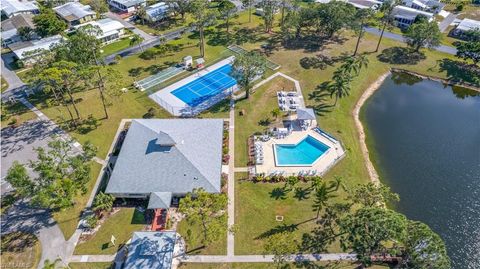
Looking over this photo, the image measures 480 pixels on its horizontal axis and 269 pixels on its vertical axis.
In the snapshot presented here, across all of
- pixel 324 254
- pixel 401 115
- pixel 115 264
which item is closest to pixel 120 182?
pixel 115 264

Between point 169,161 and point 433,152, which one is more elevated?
point 169,161

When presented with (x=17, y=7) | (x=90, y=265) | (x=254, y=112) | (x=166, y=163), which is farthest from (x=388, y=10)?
(x=17, y=7)

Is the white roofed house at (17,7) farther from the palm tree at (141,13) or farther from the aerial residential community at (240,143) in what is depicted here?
the palm tree at (141,13)

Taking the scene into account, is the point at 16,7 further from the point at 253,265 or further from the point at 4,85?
the point at 253,265

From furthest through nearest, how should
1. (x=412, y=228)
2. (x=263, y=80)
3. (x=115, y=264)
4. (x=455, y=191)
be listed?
(x=263, y=80)
(x=455, y=191)
(x=115, y=264)
(x=412, y=228)

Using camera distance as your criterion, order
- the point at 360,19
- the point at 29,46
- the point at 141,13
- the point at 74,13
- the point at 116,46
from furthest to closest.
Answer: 1. the point at 74,13
2. the point at 141,13
3. the point at 116,46
4. the point at 360,19
5. the point at 29,46

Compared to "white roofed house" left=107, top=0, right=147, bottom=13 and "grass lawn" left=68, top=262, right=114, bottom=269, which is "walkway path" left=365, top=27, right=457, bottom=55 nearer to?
"white roofed house" left=107, top=0, right=147, bottom=13

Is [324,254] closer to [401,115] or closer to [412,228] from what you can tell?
[412,228]

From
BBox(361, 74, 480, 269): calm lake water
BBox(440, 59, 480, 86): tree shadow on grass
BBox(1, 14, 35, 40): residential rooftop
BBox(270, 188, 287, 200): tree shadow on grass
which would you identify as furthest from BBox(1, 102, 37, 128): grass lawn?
BBox(440, 59, 480, 86): tree shadow on grass
